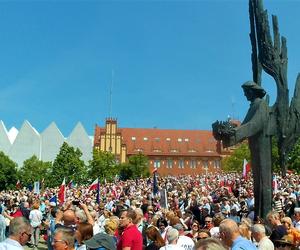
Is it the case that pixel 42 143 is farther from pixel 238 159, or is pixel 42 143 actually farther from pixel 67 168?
pixel 238 159

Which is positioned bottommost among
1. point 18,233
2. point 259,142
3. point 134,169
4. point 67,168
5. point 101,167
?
point 18,233

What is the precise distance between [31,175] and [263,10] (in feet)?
266

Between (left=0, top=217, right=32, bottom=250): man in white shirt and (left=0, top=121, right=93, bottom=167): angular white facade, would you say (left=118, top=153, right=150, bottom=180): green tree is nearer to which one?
(left=0, top=121, right=93, bottom=167): angular white facade

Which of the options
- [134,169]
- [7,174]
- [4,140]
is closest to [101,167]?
[134,169]

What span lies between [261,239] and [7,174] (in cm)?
8279

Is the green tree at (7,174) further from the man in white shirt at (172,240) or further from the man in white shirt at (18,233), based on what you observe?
the man in white shirt at (18,233)

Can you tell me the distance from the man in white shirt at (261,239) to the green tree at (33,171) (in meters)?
81.2

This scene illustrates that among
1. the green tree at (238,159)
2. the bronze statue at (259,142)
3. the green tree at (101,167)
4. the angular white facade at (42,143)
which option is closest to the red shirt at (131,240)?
the bronze statue at (259,142)

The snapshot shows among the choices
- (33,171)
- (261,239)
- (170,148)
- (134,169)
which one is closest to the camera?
(261,239)

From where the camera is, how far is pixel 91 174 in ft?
284

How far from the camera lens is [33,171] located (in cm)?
8850

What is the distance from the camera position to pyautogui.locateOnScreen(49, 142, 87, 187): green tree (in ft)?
267

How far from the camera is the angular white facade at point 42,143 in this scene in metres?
99.3

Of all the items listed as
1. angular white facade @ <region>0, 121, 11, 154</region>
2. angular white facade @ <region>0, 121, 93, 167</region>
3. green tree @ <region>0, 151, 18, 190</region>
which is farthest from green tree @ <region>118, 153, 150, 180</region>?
angular white facade @ <region>0, 121, 11, 154</region>
